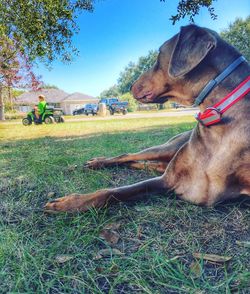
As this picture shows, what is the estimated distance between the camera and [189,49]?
1.94 meters

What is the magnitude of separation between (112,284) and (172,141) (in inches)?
76.0

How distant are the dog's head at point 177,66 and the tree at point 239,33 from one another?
32203mm

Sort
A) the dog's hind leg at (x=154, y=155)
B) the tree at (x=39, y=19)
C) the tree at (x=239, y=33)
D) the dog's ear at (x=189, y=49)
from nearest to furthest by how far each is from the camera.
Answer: the dog's ear at (x=189, y=49), the dog's hind leg at (x=154, y=155), the tree at (x=39, y=19), the tree at (x=239, y=33)

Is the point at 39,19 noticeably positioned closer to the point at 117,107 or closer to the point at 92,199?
the point at 92,199

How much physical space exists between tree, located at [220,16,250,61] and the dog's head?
106 ft

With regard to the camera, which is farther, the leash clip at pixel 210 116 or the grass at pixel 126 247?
the leash clip at pixel 210 116

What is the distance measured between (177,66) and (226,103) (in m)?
0.44

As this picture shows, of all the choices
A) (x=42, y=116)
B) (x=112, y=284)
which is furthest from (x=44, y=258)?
(x=42, y=116)

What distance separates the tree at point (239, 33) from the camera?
1211 inches

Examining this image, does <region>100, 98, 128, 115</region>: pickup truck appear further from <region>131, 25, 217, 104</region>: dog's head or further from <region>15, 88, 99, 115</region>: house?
<region>131, 25, 217, 104</region>: dog's head

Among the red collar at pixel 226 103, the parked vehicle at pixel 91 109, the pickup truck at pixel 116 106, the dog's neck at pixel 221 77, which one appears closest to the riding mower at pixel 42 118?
the dog's neck at pixel 221 77

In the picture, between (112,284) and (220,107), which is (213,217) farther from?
(112,284)

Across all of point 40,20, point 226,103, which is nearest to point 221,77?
point 226,103

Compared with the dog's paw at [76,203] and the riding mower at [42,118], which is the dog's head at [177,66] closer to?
the dog's paw at [76,203]
